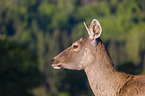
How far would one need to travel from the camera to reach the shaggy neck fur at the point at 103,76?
17.8 feet

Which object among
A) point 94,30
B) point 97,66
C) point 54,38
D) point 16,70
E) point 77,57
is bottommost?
point 54,38

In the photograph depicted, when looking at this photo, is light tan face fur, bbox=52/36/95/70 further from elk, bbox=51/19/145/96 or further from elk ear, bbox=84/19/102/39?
elk ear, bbox=84/19/102/39

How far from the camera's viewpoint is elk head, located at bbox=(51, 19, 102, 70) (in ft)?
18.9

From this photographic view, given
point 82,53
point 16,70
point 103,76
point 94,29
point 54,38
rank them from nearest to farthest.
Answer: point 103,76
point 94,29
point 82,53
point 16,70
point 54,38

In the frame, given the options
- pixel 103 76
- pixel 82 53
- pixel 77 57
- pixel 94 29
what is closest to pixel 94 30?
pixel 94 29

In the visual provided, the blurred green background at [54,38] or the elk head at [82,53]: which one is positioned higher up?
the elk head at [82,53]

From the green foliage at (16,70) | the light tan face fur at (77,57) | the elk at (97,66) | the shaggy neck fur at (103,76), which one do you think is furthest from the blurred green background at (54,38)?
the shaggy neck fur at (103,76)

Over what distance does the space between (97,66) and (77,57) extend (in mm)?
515

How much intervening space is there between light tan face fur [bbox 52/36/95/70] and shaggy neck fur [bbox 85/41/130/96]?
137 mm

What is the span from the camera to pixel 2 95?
90.5 feet

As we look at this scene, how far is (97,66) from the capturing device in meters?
5.64

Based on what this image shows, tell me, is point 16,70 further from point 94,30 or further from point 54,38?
point 54,38

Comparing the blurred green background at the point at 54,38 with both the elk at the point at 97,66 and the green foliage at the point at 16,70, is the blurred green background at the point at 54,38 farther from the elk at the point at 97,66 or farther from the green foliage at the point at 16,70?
the elk at the point at 97,66

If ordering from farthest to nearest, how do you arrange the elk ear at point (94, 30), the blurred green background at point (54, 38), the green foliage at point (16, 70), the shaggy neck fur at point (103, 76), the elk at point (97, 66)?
the blurred green background at point (54, 38) < the green foliage at point (16, 70) < the elk ear at point (94, 30) < the shaggy neck fur at point (103, 76) < the elk at point (97, 66)
